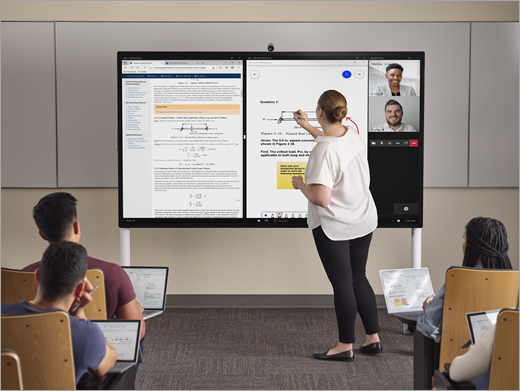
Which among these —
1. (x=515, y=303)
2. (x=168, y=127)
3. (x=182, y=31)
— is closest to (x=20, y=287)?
(x=168, y=127)

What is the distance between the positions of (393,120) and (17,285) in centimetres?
249

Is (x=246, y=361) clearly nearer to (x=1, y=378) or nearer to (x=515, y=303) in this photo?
(x=515, y=303)

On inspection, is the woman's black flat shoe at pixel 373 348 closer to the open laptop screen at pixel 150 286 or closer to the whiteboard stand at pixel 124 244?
the open laptop screen at pixel 150 286

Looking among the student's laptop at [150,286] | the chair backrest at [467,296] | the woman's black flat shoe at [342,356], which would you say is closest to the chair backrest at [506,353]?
the chair backrest at [467,296]

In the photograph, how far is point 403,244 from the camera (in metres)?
3.95

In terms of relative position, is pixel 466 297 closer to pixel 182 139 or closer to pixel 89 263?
pixel 89 263

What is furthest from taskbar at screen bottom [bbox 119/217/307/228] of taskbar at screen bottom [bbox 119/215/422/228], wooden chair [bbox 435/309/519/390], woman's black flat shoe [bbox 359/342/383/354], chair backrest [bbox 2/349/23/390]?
chair backrest [bbox 2/349/23/390]

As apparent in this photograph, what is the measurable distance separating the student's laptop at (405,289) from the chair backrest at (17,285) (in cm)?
157

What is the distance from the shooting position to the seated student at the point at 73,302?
1.35m

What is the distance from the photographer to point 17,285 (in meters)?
1.79

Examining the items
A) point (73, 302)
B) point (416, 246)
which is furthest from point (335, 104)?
point (73, 302)

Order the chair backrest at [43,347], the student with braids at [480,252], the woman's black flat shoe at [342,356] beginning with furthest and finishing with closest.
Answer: the woman's black flat shoe at [342,356]
the student with braids at [480,252]
the chair backrest at [43,347]

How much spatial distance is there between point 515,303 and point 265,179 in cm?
184

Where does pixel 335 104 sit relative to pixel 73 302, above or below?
above
